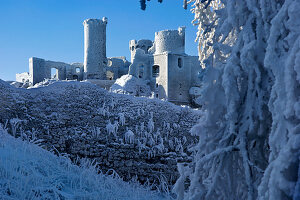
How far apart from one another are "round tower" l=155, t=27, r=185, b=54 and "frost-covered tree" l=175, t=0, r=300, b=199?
77.7 feet

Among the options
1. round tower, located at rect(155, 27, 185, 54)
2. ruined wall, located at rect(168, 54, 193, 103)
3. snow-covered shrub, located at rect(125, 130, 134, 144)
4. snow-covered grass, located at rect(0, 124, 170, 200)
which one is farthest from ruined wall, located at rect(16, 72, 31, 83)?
snow-covered grass, located at rect(0, 124, 170, 200)

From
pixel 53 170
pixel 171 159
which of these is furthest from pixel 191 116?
pixel 53 170

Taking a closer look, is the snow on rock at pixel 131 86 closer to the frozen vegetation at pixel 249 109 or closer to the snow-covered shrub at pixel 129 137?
the snow-covered shrub at pixel 129 137

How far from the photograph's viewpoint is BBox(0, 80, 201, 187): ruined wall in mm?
7324

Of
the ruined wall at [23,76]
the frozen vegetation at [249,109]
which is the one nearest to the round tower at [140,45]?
the ruined wall at [23,76]

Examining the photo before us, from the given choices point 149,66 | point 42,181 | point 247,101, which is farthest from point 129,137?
point 149,66

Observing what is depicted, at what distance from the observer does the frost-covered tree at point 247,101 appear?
1.10 metres

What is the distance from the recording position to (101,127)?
7.89 metres

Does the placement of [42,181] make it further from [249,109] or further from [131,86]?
[131,86]

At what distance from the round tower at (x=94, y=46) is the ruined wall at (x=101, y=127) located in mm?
17787

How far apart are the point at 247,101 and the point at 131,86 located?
64.6 ft

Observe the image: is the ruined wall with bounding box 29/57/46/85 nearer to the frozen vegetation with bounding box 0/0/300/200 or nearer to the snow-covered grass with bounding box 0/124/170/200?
the snow-covered grass with bounding box 0/124/170/200

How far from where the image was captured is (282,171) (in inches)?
38.2

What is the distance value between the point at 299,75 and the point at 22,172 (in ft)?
9.66
